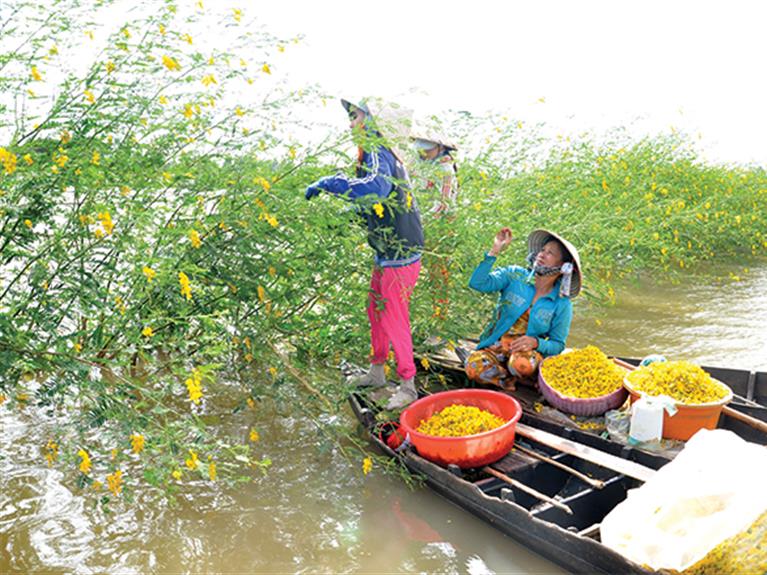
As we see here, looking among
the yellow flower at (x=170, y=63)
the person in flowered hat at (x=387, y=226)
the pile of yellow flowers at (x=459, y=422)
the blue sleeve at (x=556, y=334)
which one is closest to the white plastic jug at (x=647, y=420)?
the pile of yellow flowers at (x=459, y=422)

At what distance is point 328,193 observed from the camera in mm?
3775

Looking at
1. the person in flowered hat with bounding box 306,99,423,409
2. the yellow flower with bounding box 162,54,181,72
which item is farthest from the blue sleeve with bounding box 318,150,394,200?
the yellow flower with bounding box 162,54,181,72

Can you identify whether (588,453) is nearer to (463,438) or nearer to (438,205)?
(463,438)

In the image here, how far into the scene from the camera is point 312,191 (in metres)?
3.86

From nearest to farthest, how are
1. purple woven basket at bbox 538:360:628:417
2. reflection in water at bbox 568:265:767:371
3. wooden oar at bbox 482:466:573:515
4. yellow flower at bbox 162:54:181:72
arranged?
yellow flower at bbox 162:54:181:72
wooden oar at bbox 482:466:573:515
purple woven basket at bbox 538:360:628:417
reflection in water at bbox 568:265:767:371

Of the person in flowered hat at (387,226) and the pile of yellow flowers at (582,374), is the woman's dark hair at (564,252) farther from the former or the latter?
the person in flowered hat at (387,226)

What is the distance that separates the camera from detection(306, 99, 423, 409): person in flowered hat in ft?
12.6

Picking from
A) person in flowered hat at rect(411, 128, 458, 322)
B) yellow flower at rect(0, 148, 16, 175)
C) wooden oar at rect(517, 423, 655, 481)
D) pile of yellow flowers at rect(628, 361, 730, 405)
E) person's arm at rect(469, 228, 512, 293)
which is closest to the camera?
yellow flower at rect(0, 148, 16, 175)

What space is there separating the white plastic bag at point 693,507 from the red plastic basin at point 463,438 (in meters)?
0.88

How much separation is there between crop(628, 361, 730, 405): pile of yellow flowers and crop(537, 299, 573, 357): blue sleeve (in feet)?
2.11

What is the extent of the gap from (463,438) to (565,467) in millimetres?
554

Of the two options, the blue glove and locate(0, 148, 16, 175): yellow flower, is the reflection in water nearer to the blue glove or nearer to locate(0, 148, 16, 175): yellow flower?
the blue glove

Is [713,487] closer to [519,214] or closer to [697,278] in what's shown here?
[519,214]

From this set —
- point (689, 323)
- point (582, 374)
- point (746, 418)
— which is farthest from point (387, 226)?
point (689, 323)
